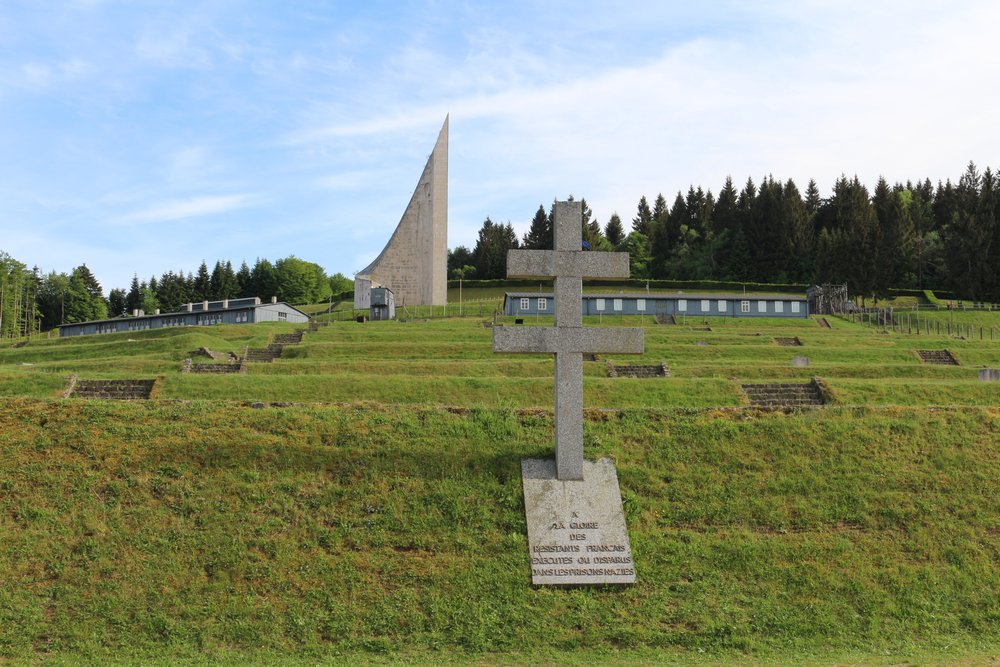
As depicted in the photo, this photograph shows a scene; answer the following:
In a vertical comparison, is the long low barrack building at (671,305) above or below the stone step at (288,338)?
above

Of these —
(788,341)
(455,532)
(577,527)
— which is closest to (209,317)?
(788,341)

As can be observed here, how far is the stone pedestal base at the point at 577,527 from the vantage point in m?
14.4

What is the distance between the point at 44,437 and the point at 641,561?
12294 millimetres

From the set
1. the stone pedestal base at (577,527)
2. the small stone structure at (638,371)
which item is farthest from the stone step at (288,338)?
the stone pedestal base at (577,527)

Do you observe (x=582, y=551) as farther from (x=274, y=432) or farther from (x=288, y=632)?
(x=274, y=432)

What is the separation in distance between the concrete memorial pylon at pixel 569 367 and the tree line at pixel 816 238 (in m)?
58.6

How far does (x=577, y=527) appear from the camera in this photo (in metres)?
15.3

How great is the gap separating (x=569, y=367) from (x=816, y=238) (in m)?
78.2

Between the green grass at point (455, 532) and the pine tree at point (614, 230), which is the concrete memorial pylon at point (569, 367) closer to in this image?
the green grass at point (455, 532)

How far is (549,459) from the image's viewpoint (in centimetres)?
1700

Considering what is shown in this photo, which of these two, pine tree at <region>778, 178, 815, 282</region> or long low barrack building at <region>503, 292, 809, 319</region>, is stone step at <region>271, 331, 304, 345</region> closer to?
long low barrack building at <region>503, 292, 809, 319</region>

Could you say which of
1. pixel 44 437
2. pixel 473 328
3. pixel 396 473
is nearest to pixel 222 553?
pixel 396 473

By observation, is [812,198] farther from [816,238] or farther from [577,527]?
[577,527]

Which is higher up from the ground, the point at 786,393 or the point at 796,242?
the point at 796,242
